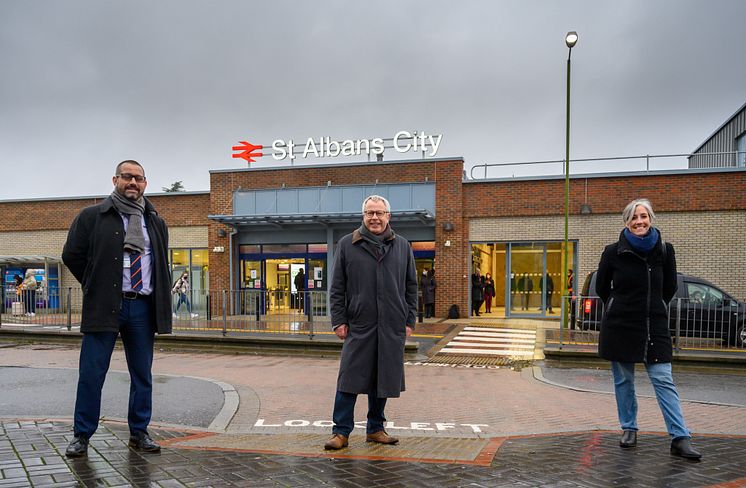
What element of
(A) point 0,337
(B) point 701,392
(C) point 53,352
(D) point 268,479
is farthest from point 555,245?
(D) point 268,479

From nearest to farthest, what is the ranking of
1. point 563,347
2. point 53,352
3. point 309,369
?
point 309,369 < point 563,347 < point 53,352

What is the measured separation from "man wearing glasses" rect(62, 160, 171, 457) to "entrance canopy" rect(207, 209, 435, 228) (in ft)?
51.3

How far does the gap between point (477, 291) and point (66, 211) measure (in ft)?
57.9

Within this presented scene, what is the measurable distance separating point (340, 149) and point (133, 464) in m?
19.6

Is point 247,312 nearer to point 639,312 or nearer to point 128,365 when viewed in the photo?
point 128,365

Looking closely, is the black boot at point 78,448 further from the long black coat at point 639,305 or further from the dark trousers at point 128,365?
the long black coat at point 639,305

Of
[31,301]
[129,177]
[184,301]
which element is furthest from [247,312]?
[129,177]

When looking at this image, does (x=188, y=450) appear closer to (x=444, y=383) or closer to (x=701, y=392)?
(x=444, y=383)

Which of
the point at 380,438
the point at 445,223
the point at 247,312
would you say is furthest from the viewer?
the point at 445,223

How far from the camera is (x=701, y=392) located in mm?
7910

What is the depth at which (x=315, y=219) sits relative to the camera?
2094cm

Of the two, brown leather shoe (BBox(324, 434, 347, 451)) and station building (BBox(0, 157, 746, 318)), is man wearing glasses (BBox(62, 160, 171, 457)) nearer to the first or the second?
brown leather shoe (BBox(324, 434, 347, 451))

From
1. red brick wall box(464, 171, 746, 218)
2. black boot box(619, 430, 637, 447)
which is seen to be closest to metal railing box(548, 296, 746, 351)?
black boot box(619, 430, 637, 447)

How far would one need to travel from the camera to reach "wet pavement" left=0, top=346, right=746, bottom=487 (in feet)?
12.0
